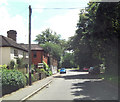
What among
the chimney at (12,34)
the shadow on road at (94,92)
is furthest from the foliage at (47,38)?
the shadow on road at (94,92)

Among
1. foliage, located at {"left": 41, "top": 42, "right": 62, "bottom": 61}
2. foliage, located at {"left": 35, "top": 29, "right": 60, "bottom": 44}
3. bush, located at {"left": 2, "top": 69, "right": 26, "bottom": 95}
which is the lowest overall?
bush, located at {"left": 2, "top": 69, "right": 26, "bottom": 95}

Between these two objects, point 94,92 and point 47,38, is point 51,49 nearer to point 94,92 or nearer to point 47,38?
point 47,38

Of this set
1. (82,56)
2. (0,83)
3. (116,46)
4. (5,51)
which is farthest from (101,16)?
(82,56)

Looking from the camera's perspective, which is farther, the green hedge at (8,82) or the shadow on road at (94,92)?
the green hedge at (8,82)

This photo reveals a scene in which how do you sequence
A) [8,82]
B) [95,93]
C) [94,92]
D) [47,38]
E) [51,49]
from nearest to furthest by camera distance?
1. [8,82]
2. [95,93]
3. [94,92]
4. [51,49]
5. [47,38]

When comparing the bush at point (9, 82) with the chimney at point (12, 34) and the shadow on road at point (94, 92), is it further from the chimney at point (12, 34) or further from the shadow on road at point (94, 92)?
the chimney at point (12, 34)

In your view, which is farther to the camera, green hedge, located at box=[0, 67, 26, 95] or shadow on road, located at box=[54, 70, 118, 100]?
green hedge, located at box=[0, 67, 26, 95]

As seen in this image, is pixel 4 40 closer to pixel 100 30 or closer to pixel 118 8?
pixel 100 30

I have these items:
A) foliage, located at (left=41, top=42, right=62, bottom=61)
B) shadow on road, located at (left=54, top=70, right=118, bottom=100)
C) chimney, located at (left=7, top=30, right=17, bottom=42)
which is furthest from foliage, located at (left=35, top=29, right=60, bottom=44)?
shadow on road, located at (left=54, top=70, right=118, bottom=100)

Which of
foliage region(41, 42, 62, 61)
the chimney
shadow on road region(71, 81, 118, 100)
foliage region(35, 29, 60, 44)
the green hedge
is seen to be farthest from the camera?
foliage region(35, 29, 60, 44)

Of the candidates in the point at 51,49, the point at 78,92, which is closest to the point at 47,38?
the point at 51,49

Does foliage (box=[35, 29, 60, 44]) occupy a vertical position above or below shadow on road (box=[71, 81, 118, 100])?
above

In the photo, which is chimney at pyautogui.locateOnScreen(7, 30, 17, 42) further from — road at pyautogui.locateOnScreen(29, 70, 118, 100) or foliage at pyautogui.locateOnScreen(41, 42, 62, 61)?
foliage at pyautogui.locateOnScreen(41, 42, 62, 61)

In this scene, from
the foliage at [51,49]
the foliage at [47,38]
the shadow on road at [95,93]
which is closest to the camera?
the shadow on road at [95,93]
